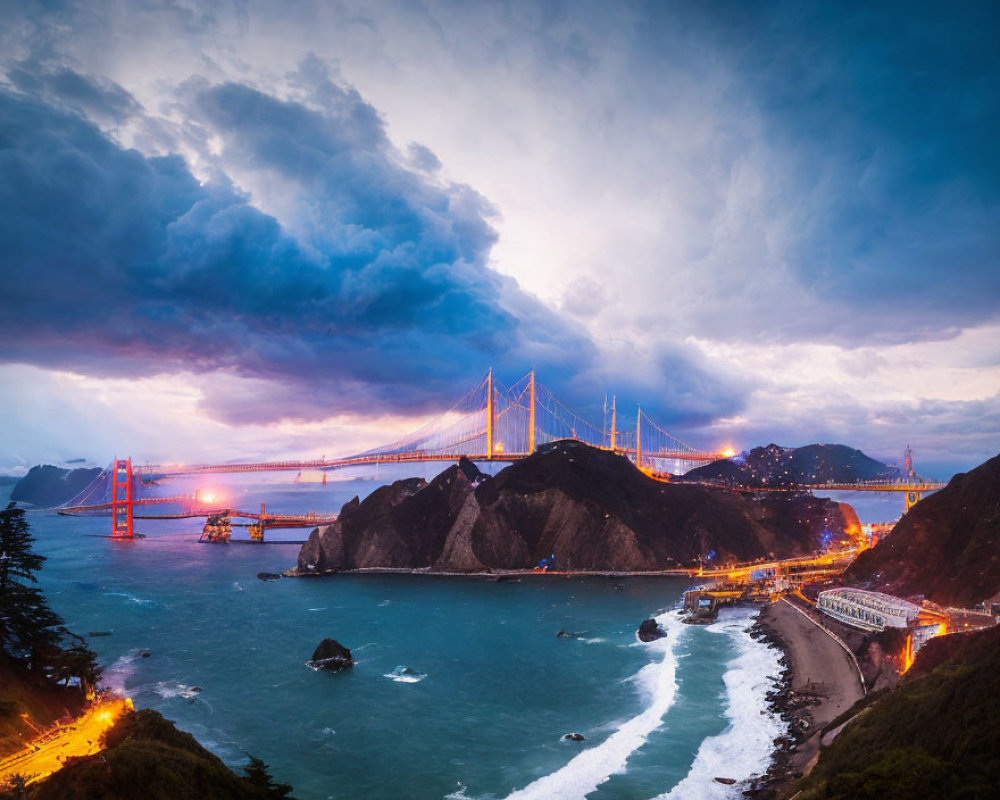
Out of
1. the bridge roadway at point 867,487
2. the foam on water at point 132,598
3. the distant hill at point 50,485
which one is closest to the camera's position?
the foam on water at point 132,598

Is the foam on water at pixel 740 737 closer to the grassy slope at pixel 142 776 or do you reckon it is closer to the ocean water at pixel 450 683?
the ocean water at pixel 450 683

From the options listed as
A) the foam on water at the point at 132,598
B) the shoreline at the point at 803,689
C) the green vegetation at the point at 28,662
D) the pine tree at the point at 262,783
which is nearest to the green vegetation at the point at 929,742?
the shoreline at the point at 803,689

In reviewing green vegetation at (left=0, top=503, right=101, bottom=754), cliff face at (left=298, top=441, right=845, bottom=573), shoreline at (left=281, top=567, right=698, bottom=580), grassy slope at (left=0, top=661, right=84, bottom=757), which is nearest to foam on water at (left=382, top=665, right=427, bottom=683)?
green vegetation at (left=0, top=503, right=101, bottom=754)

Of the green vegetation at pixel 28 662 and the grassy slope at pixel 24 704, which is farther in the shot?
the green vegetation at pixel 28 662

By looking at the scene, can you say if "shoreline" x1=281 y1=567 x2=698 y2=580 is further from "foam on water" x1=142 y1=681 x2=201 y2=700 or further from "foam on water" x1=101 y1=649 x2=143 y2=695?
"foam on water" x1=142 y1=681 x2=201 y2=700

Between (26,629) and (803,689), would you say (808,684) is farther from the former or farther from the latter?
(26,629)

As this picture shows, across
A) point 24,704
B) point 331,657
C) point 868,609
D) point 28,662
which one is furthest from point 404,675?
point 868,609
